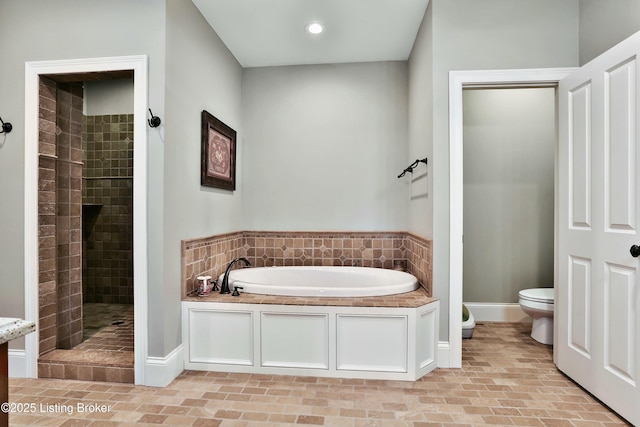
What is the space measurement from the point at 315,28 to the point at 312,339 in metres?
2.37

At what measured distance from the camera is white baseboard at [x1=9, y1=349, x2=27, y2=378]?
2.23 m

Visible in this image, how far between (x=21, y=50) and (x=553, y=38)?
11.6ft

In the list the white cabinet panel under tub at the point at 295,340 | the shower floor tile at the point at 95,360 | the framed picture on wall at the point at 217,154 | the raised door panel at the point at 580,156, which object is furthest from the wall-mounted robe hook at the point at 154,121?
the raised door panel at the point at 580,156

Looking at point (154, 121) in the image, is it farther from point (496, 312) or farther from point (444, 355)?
point (496, 312)

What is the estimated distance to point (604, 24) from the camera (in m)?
2.08

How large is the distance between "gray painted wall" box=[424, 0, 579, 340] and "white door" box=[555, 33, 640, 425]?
0.33m

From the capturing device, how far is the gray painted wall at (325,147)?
3389mm

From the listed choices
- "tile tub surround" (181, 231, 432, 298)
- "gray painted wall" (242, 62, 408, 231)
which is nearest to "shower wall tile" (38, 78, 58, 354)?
"tile tub surround" (181, 231, 432, 298)

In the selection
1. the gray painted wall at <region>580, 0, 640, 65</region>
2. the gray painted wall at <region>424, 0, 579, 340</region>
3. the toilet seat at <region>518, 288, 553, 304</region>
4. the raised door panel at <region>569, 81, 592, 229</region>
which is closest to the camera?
the gray painted wall at <region>580, 0, 640, 65</region>

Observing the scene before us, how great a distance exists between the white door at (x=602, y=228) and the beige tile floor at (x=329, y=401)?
0.21 metres

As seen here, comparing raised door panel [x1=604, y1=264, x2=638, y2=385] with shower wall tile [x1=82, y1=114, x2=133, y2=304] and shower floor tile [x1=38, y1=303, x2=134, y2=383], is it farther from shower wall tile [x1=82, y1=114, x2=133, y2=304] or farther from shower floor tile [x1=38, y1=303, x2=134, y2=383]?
shower wall tile [x1=82, y1=114, x2=133, y2=304]

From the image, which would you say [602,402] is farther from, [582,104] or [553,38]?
[553,38]

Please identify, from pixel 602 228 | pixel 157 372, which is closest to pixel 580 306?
pixel 602 228

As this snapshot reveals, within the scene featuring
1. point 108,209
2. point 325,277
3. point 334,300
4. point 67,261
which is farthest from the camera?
point 108,209
